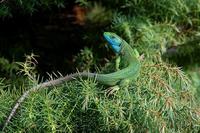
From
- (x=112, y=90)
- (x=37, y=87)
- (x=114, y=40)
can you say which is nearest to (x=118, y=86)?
(x=112, y=90)

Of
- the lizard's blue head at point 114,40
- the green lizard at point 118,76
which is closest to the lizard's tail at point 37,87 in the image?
the green lizard at point 118,76

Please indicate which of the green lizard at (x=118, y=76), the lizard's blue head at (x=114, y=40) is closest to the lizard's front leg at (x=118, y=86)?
the green lizard at (x=118, y=76)

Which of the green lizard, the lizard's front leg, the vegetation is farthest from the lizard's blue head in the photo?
the lizard's front leg

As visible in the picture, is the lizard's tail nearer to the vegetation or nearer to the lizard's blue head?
the vegetation

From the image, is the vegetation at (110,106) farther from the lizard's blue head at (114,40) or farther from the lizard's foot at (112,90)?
the lizard's blue head at (114,40)

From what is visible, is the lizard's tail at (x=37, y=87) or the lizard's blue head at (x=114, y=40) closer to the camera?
the lizard's tail at (x=37, y=87)

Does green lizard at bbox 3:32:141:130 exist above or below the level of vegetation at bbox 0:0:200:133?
above

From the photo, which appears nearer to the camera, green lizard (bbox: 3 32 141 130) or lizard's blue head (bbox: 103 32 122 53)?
green lizard (bbox: 3 32 141 130)

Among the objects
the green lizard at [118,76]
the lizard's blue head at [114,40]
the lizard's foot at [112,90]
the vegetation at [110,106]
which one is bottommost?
the vegetation at [110,106]

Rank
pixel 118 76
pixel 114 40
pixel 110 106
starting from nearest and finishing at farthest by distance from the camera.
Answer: pixel 110 106
pixel 118 76
pixel 114 40

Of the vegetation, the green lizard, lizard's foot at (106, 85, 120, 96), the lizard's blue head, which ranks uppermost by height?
the lizard's blue head

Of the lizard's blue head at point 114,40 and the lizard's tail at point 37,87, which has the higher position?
the lizard's blue head at point 114,40

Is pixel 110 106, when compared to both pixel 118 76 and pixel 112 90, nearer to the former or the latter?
pixel 112 90
